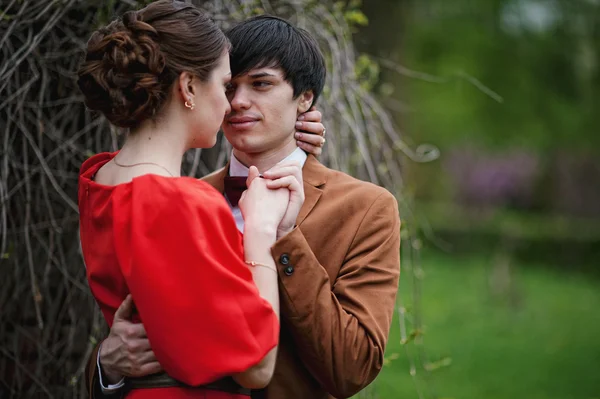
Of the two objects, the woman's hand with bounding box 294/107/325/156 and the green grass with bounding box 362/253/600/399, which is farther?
the green grass with bounding box 362/253/600/399

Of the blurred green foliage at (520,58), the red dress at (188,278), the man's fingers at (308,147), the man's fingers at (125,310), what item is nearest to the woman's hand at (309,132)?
the man's fingers at (308,147)

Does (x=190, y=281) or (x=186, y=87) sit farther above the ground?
(x=186, y=87)

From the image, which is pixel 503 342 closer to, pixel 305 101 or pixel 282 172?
pixel 305 101

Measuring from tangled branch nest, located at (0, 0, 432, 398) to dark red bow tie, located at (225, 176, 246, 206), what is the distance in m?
0.68

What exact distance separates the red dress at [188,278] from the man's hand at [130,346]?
88mm

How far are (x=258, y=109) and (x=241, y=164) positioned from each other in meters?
0.22

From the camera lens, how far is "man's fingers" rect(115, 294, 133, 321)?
1.97 m

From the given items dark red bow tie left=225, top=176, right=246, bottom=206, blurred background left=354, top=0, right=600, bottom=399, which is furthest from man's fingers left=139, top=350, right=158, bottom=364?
blurred background left=354, top=0, right=600, bottom=399

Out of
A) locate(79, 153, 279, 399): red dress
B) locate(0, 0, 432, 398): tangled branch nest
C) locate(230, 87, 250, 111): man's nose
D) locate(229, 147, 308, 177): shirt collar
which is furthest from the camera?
locate(0, 0, 432, 398): tangled branch nest

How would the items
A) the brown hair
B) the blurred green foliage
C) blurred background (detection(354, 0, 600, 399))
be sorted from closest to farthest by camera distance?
the brown hair → blurred background (detection(354, 0, 600, 399)) → the blurred green foliage

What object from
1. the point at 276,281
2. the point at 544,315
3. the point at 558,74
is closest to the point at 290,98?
the point at 276,281

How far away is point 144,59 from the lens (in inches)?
75.5

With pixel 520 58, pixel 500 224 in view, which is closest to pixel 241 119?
pixel 520 58

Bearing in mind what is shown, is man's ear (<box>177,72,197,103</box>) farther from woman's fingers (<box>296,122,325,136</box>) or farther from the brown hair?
woman's fingers (<box>296,122,325,136</box>)
